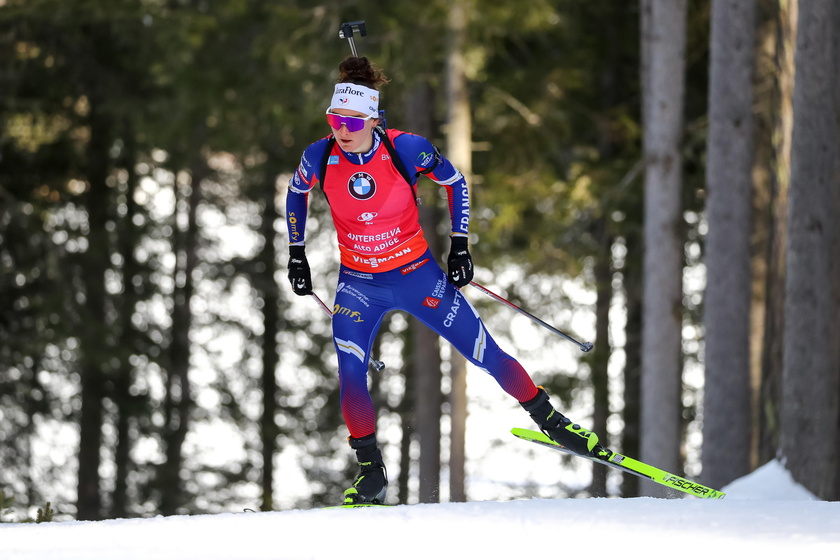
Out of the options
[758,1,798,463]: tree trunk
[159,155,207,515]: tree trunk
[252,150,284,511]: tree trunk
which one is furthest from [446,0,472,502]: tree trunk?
[159,155,207,515]: tree trunk

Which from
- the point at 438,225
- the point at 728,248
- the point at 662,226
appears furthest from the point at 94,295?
the point at 728,248

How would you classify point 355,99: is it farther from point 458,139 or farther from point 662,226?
point 458,139

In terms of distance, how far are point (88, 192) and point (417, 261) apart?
45.0 feet

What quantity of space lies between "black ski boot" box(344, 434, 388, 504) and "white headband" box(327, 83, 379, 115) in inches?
73.9

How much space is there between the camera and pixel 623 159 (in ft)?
47.1

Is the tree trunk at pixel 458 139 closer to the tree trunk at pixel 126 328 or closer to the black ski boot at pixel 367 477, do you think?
the black ski boot at pixel 367 477

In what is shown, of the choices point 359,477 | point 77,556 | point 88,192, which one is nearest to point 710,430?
point 359,477

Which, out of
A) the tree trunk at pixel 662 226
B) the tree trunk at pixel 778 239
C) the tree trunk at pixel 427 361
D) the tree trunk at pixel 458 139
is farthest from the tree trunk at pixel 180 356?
the tree trunk at pixel 778 239

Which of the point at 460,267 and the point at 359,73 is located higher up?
the point at 359,73

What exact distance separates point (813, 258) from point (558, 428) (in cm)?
359

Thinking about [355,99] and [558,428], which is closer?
[355,99]

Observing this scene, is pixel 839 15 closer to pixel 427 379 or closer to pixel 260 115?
pixel 427 379

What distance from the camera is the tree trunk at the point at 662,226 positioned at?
37.4ft

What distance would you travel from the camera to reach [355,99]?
573cm
